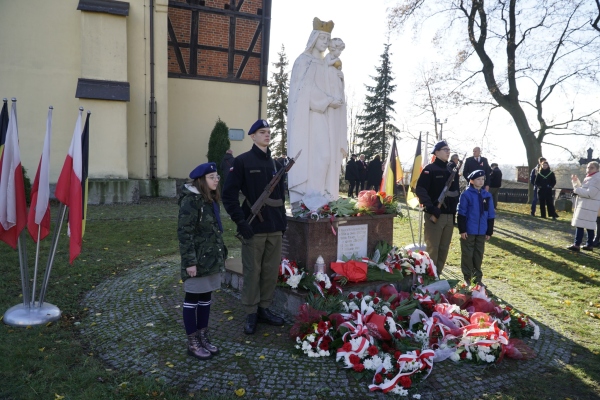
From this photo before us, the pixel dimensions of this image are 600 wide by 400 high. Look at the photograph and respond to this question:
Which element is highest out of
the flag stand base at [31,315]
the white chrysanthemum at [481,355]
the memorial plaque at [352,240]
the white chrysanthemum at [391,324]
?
the memorial plaque at [352,240]

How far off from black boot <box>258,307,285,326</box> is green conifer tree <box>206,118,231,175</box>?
12.2 meters

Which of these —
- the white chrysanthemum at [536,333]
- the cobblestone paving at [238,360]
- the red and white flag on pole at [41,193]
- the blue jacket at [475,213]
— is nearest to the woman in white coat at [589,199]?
the blue jacket at [475,213]

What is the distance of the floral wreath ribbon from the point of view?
3381mm

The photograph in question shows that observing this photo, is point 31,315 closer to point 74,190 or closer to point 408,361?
point 74,190

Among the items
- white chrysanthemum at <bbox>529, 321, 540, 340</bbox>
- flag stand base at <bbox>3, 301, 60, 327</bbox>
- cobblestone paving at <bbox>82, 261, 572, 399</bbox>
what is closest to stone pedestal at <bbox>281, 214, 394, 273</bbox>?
cobblestone paving at <bbox>82, 261, 572, 399</bbox>

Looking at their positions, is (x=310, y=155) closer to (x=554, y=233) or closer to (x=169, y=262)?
(x=169, y=262)

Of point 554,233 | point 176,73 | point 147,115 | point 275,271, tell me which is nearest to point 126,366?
point 275,271

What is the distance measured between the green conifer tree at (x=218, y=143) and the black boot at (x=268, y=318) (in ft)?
39.9

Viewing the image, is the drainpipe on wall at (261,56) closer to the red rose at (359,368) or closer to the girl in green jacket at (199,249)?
the girl in green jacket at (199,249)

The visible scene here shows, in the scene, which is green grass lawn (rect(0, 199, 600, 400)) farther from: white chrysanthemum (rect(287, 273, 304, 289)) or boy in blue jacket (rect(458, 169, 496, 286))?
white chrysanthemum (rect(287, 273, 304, 289))

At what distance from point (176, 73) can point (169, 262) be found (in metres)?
11.3

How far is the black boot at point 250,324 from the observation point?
4355mm

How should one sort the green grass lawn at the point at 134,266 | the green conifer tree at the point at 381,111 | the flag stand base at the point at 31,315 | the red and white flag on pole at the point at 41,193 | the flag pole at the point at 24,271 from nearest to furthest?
the green grass lawn at the point at 134,266 → the flag stand base at the point at 31,315 → the red and white flag on pole at the point at 41,193 → the flag pole at the point at 24,271 → the green conifer tree at the point at 381,111

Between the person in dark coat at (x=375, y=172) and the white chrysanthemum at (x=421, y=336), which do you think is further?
the person in dark coat at (x=375, y=172)
